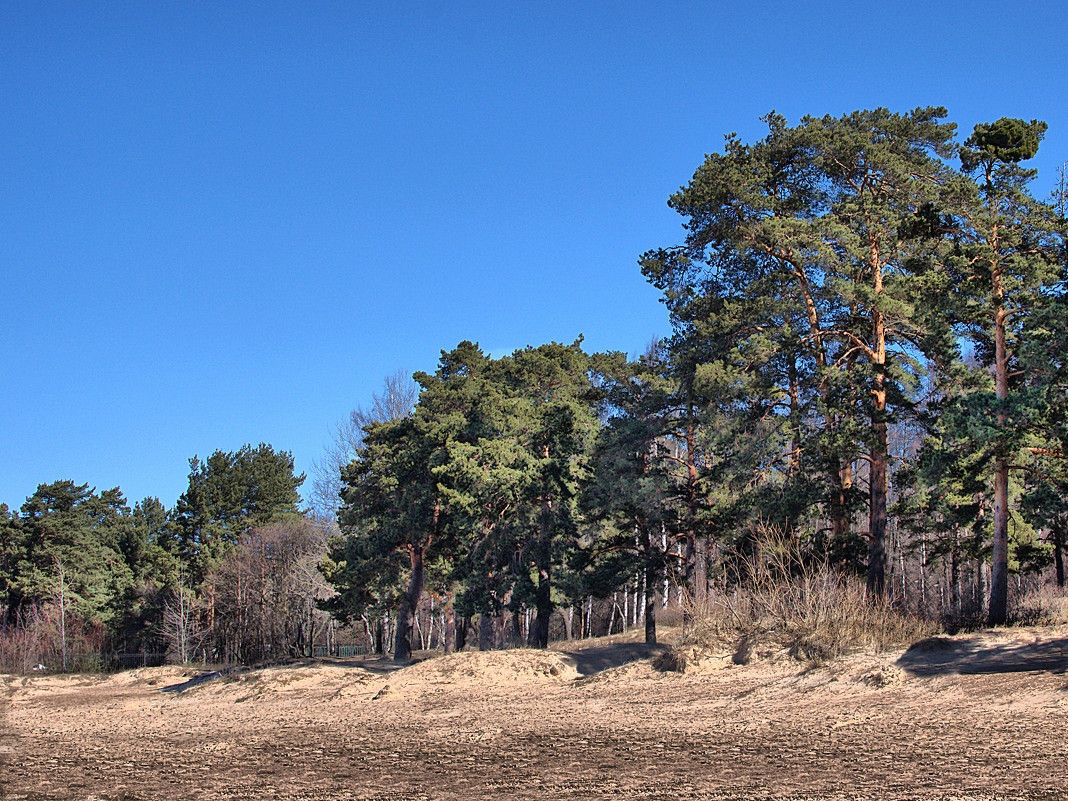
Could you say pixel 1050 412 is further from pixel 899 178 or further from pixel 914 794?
pixel 914 794

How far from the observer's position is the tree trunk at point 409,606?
34.3 m

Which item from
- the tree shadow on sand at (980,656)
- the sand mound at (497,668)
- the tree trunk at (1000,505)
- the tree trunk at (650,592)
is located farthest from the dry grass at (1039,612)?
the tree trunk at (650,592)

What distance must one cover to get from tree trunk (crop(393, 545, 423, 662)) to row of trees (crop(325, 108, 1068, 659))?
2.91 metres

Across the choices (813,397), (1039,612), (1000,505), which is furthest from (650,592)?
(1039,612)

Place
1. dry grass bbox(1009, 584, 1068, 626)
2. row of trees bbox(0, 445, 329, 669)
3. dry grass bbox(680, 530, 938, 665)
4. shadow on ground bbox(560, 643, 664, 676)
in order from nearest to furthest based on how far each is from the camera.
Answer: dry grass bbox(680, 530, 938, 665), dry grass bbox(1009, 584, 1068, 626), shadow on ground bbox(560, 643, 664, 676), row of trees bbox(0, 445, 329, 669)

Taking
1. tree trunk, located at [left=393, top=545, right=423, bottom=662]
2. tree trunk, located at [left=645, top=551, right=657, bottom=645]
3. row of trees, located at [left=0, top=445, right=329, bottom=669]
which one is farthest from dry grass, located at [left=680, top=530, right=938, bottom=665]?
row of trees, located at [left=0, top=445, right=329, bottom=669]

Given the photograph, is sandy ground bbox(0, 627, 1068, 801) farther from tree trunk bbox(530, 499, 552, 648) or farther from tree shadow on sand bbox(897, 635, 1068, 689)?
tree trunk bbox(530, 499, 552, 648)

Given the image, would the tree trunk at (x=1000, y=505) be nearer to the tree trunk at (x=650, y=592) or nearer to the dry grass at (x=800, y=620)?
the dry grass at (x=800, y=620)

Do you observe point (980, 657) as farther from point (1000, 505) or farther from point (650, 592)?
point (650, 592)

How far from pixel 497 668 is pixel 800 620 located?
6372mm

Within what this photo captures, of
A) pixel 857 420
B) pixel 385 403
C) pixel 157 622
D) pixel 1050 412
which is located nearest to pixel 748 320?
pixel 857 420

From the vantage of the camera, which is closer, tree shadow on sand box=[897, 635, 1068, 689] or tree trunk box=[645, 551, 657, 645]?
tree shadow on sand box=[897, 635, 1068, 689]

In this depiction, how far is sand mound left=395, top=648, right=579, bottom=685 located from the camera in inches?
730

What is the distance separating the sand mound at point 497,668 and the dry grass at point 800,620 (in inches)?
124
